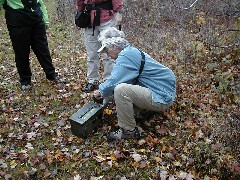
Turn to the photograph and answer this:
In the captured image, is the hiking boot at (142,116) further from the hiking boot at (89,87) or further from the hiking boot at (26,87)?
the hiking boot at (26,87)

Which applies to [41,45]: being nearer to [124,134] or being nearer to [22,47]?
[22,47]

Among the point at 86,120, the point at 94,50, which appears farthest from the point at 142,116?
the point at 94,50

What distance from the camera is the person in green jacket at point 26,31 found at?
573cm

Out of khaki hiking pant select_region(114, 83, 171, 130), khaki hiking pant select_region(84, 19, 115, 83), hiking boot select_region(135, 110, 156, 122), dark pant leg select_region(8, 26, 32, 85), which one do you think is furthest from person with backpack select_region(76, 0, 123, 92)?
khaki hiking pant select_region(114, 83, 171, 130)

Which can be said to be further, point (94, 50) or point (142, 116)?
point (94, 50)

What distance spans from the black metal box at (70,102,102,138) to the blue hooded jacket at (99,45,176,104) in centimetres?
38

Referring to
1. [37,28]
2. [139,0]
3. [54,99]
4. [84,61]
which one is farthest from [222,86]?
[139,0]

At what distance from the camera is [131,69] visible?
4.33m

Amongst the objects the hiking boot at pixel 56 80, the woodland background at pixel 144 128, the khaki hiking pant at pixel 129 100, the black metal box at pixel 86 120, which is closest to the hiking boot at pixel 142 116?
the woodland background at pixel 144 128

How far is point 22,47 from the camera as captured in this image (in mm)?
6070

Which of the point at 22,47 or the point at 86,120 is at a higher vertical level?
the point at 22,47

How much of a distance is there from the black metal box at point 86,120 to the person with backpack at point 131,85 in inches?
13.3

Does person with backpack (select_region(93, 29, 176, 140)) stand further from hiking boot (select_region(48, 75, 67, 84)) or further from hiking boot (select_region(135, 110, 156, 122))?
hiking boot (select_region(48, 75, 67, 84))

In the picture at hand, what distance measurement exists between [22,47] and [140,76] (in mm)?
2783
